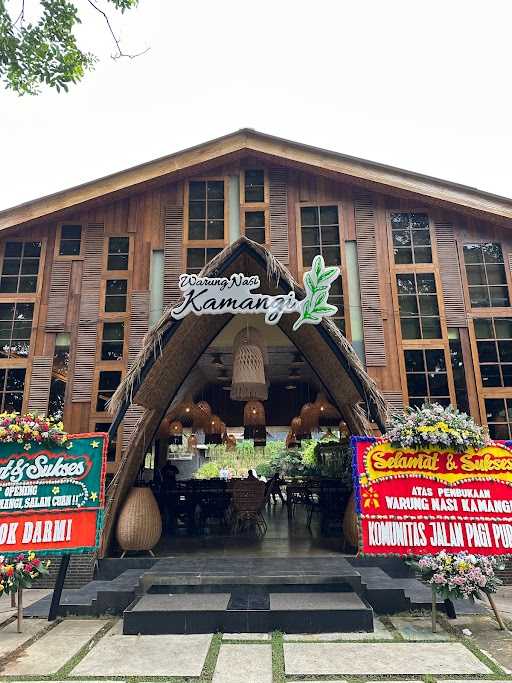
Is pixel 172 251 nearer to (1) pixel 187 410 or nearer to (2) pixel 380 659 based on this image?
(1) pixel 187 410

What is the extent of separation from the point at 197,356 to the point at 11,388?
3.34 meters

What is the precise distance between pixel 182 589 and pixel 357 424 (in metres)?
3.53

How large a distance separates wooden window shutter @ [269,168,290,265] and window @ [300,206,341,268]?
35 centimetres

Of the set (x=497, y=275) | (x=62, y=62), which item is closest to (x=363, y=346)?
(x=497, y=275)

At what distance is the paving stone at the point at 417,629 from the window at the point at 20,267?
25.7ft

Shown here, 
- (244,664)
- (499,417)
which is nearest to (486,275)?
(499,417)

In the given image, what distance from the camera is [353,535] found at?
650 cm

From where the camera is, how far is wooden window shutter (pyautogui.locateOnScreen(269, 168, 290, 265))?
8.50 metres

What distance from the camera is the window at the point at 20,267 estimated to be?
8430 millimetres

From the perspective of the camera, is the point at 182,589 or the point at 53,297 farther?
the point at 53,297

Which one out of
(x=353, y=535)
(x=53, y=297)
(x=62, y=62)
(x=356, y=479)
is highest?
(x=62, y=62)

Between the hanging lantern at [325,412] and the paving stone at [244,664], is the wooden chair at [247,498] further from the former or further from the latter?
the paving stone at [244,664]

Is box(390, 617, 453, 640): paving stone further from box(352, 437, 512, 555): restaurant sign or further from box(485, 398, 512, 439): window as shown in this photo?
box(485, 398, 512, 439): window

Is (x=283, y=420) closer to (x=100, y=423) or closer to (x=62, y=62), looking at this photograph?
(x=100, y=423)
